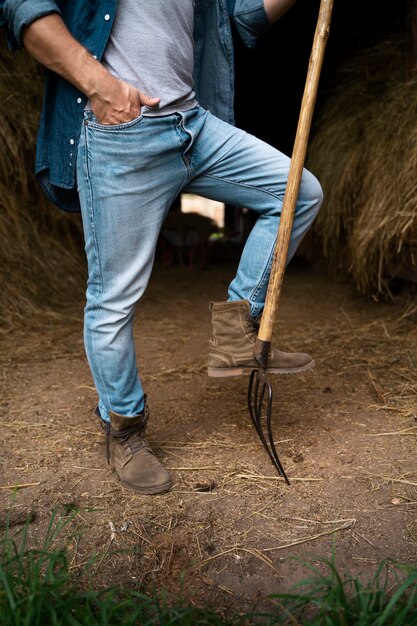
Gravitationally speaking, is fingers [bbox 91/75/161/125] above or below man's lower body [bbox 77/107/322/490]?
above

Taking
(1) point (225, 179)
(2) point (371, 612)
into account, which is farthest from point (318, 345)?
(2) point (371, 612)

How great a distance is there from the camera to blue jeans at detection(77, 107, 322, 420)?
67.7 inches

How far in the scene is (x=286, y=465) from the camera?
206cm

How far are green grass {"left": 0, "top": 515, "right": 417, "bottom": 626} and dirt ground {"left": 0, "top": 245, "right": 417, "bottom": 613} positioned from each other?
82 mm

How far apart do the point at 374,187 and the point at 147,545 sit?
8.09ft

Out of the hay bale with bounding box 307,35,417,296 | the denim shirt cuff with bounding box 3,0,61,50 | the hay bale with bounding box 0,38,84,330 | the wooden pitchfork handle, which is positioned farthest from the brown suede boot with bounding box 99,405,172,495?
the hay bale with bounding box 0,38,84,330

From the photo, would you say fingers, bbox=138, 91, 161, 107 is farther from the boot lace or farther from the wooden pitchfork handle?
the boot lace

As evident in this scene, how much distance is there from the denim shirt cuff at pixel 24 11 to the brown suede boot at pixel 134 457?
3.53 ft

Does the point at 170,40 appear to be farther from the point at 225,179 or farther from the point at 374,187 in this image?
the point at 374,187

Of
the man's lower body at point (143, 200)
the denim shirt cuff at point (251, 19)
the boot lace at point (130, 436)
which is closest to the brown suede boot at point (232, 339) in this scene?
the man's lower body at point (143, 200)

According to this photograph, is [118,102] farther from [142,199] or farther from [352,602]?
[352,602]

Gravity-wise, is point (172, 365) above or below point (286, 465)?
below

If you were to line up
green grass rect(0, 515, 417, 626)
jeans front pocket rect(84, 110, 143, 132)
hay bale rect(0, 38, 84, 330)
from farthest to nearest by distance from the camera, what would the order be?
hay bale rect(0, 38, 84, 330) < jeans front pocket rect(84, 110, 143, 132) < green grass rect(0, 515, 417, 626)

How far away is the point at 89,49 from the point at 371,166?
2.25 metres
